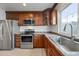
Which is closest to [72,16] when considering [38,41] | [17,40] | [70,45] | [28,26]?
[70,45]

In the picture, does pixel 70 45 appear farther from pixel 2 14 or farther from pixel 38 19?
pixel 2 14

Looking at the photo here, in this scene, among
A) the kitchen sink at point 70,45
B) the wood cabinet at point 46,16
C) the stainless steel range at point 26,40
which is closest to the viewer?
the kitchen sink at point 70,45

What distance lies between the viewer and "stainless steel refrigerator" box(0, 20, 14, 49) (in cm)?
652

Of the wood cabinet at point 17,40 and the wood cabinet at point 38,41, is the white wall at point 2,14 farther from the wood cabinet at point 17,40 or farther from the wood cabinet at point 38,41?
the wood cabinet at point 38,41

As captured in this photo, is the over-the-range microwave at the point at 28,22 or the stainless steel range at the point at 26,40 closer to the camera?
the stainless steel range at the point at 26,40

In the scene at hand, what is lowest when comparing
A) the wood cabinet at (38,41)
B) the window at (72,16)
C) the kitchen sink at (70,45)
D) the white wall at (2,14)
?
the wood cabinet at (38,41)

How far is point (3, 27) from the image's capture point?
6582 mm

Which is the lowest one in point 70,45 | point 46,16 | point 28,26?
point 70,45

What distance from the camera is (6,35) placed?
258 inches

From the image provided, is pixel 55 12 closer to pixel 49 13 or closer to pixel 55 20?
pixel 55 20

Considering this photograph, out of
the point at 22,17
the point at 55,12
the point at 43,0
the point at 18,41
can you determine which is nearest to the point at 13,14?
the point at 22,17

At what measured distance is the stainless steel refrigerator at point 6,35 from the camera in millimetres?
6516

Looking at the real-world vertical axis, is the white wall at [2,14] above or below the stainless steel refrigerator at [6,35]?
above

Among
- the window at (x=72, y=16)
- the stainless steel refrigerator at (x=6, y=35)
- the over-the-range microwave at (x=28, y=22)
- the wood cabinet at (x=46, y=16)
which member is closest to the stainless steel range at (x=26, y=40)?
the stainless steel refrigerator at (x=6, y=35)
